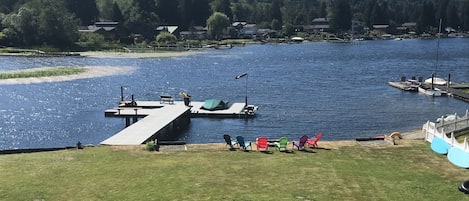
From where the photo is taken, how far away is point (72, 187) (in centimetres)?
2002

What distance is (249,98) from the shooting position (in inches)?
2381

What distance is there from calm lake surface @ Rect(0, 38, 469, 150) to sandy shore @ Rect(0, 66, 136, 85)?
287 cm

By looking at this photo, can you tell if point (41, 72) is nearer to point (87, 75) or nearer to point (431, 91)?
point (87, 75)

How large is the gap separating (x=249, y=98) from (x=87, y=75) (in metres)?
32.3

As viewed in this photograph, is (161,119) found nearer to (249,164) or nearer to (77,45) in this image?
(249,164)

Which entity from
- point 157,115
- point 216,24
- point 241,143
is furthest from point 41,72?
point 216,24

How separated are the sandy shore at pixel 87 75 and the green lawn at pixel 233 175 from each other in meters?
50.4

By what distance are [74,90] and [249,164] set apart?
156 ft

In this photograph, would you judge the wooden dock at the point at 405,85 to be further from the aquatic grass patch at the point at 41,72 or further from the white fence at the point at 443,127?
the aquatic grass patch at the point at 41,72

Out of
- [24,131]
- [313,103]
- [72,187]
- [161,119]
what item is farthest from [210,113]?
[72,187]

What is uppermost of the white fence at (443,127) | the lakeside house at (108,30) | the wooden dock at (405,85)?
the lakeside house at (108,30)

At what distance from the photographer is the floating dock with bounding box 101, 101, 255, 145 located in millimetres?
36303

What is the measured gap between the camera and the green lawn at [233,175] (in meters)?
18.8

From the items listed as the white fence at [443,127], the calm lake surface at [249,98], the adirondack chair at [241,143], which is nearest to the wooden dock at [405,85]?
the calm lake surface at [249,98]
